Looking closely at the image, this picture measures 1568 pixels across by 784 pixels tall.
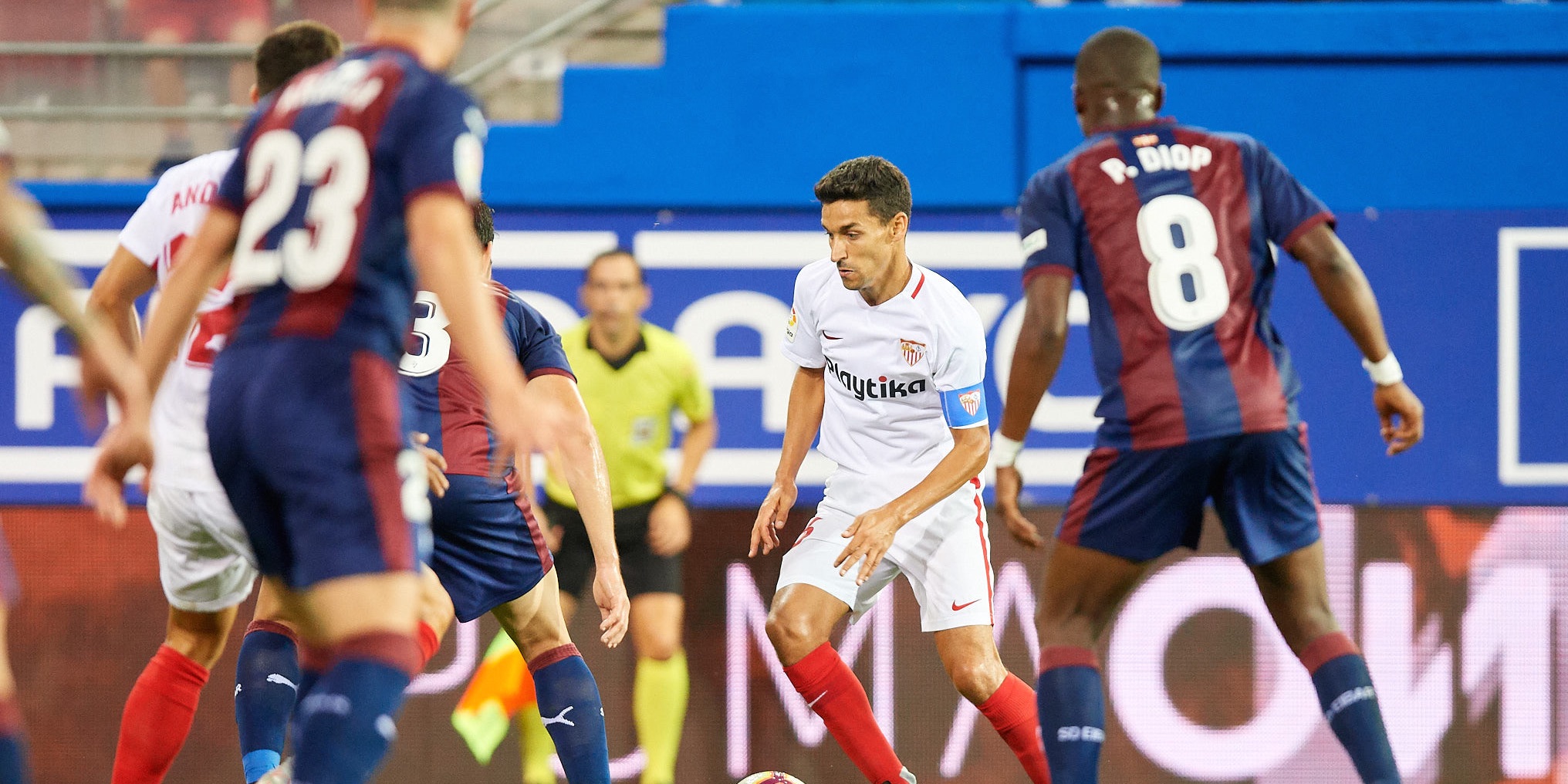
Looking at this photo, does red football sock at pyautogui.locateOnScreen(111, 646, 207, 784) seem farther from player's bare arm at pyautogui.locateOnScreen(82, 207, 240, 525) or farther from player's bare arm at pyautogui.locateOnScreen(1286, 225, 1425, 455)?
player's bare arm at pyautogui.locateOnScreen(1286, 225, 1425, 455)

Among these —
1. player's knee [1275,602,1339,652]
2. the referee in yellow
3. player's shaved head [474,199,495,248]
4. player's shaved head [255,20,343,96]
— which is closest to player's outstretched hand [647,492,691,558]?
the referee in yellow

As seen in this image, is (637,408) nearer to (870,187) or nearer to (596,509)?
(870,187)

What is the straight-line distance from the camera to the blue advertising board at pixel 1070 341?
20.6 feet

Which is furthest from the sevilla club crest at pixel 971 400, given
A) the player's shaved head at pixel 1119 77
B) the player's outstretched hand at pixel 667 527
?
the player's outstretched hand at pixel 667 527

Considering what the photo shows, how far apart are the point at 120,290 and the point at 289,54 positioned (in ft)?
2.72

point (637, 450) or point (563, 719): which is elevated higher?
point (637, 450)

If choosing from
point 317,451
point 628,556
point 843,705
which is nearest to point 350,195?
point 317,451

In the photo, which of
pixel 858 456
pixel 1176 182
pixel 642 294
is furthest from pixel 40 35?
pixel 1176 182

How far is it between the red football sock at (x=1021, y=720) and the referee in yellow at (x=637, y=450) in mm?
1830

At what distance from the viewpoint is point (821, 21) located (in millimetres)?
6594

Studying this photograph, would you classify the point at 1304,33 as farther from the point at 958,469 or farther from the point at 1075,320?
the point at 958,469

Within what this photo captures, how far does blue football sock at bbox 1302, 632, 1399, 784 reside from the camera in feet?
12.0

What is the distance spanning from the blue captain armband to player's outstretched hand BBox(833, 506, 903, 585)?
1.21ft

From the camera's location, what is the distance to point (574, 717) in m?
4.13
